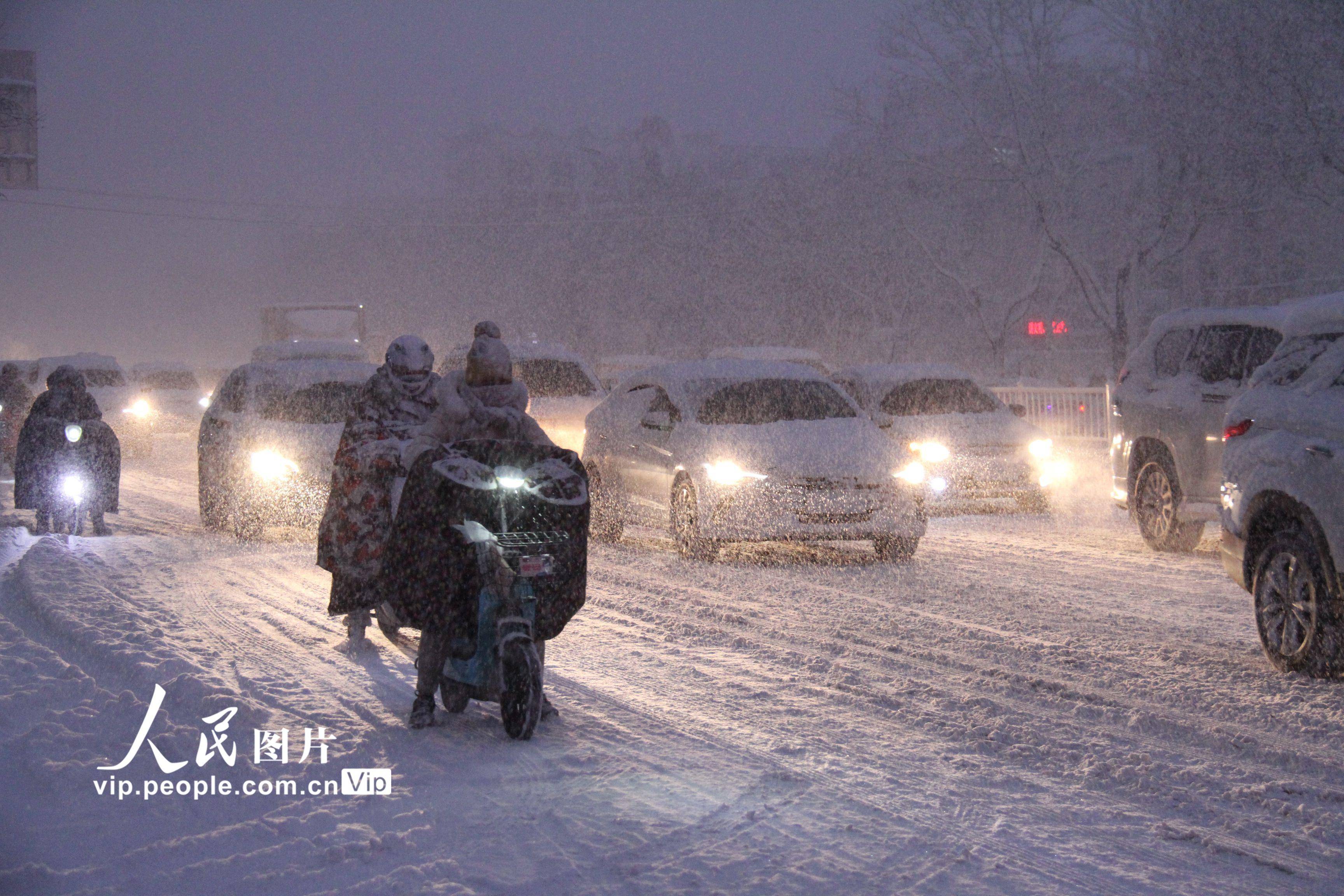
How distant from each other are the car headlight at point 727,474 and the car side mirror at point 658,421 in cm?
97

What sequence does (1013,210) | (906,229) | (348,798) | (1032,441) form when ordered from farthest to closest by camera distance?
1. (1013,210)
2. (906,229)
3. (1032,441)
4. (348,798)

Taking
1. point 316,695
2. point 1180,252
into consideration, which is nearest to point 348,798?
point 316,695

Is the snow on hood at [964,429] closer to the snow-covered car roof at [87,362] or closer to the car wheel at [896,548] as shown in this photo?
the car wheel at [896,548]

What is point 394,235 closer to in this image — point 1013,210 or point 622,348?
point 622,348

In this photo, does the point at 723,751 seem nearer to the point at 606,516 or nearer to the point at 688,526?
the point at 688,526

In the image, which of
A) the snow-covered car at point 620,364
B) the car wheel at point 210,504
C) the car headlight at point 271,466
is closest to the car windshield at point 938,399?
the car headlight at point 271,466

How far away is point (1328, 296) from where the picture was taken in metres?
7.79

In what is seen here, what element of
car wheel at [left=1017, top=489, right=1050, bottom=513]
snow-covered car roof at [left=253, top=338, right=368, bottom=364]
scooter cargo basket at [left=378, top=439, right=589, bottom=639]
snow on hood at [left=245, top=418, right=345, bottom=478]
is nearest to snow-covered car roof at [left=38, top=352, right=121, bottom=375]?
snow-covered car roof at [left=253, top=338, right=368, bottom=364]

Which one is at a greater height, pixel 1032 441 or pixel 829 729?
pixel 1032 441

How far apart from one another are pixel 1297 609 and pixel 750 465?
5.07m

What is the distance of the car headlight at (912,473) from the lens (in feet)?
37.3

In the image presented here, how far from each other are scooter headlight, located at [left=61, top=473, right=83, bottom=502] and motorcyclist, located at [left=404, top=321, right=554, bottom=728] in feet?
29.5

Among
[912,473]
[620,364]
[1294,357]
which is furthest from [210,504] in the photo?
[620,364]

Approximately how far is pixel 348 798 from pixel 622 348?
58253 mm
